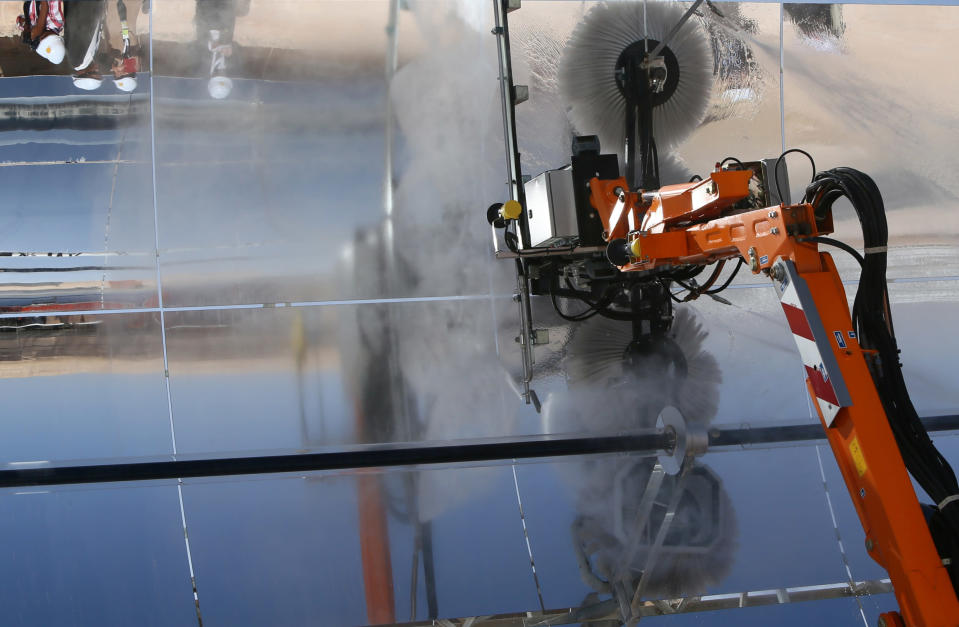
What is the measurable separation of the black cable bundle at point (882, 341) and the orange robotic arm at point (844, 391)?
6cm

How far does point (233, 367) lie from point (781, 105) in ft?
11.4

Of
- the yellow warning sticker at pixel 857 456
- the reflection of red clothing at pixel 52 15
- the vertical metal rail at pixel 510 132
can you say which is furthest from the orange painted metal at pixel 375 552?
the reflection of red clothing at pixel 52 15

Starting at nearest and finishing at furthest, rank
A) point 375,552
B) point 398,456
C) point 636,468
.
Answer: point 398,456 < point 375,552 < point 636,468

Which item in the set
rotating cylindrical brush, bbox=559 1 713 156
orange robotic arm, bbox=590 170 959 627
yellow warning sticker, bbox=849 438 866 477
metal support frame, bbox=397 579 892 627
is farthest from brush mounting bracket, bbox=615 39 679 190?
yellow warning sticker, bbox=849 438 866 477

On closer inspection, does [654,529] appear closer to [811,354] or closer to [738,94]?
[811,354]

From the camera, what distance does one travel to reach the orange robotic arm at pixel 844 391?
2373 millimetres

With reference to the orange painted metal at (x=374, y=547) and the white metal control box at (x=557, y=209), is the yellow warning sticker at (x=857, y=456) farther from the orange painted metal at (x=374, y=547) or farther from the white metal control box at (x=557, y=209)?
the orange painted metal at (x=374, y=547)

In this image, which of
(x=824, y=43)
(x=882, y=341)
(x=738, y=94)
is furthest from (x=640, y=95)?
(x=882, y=341)

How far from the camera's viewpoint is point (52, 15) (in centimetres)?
416

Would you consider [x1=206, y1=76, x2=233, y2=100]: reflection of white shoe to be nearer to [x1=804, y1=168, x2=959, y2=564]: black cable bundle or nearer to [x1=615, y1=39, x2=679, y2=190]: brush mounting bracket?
[x1=615, y1=39, x2=679, y2=190]: brush mounting bracket

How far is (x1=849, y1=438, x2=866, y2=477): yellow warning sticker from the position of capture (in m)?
2.46

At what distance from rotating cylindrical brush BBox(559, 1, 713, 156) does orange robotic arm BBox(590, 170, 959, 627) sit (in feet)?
5.83

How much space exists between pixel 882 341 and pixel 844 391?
0.26 meters

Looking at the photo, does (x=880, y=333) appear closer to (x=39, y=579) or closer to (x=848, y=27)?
(x=848, y=27)
